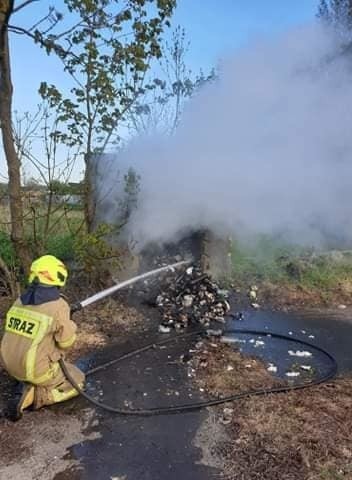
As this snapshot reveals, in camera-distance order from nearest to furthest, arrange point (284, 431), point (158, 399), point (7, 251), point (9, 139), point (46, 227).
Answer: point (284, 431), point (158, 399), point (9, 139), point (46, 227), point (7, 251)

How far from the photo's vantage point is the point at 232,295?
291 inches

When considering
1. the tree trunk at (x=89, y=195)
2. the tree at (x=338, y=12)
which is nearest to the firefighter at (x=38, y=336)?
the tree trunk at (x=89, y=195)

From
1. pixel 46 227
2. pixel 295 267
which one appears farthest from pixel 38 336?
pixel 295 267

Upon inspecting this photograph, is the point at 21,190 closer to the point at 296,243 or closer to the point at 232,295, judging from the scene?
the point at 232,295

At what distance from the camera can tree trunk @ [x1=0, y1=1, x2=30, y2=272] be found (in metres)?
5.69

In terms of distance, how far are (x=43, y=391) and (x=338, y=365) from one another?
2975 mm

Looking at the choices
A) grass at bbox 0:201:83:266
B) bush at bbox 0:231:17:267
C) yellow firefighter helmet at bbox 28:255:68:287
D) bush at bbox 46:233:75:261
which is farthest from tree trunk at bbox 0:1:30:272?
yellow firefighter helmet at bbox 28:255:68:287

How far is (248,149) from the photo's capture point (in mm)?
7844

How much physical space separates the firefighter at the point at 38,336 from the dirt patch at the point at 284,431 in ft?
4.68

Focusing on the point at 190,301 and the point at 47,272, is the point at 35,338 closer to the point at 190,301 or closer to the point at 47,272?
the point at 47,272

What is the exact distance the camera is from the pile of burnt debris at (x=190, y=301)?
20.3ft

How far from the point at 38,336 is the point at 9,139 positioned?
330cm

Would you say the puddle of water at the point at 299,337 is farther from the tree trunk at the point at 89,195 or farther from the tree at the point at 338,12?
the tree at the point at 338,12

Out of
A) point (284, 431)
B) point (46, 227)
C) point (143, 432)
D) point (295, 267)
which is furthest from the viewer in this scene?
point (295, 267)
